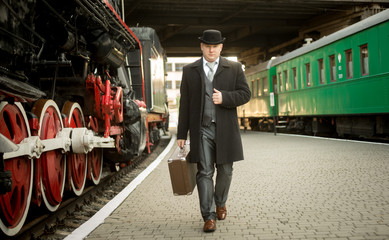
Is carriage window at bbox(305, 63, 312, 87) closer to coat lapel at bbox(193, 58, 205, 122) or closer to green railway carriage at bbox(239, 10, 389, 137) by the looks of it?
green railway carriage at bbox(239, 10, 389, 137)

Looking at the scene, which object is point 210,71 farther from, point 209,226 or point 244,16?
point 244,16

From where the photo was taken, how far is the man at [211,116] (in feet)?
14.3

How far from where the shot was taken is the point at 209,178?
441 centimetres

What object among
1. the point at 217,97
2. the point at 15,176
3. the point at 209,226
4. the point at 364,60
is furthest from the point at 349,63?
the point at 15,176

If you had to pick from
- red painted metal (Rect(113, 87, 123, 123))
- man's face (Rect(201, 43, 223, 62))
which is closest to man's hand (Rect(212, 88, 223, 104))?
man's face (Rect(201, 43, 223, 62))

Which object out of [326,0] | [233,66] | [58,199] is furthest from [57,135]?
[326,0]

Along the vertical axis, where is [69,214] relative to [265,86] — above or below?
below

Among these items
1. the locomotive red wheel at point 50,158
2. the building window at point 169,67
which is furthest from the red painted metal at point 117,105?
the building window at point 169,67

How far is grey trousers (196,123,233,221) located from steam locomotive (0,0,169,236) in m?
1.53

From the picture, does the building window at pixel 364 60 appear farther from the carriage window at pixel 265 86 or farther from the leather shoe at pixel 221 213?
the carriage window at pixel 265 86

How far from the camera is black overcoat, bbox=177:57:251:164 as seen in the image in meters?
4.39

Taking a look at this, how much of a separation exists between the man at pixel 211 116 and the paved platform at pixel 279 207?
15.4 inches

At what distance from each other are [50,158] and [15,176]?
2.87ft

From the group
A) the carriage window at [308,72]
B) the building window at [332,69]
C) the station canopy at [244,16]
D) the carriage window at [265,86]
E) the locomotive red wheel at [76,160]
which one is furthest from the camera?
the carriage window at [265,86]
